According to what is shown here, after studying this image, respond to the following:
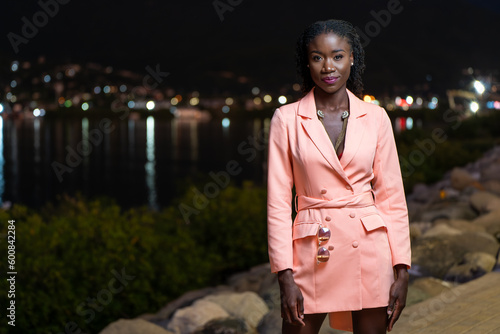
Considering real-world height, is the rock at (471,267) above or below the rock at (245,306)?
above

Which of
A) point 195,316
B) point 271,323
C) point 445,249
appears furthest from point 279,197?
point 445,249

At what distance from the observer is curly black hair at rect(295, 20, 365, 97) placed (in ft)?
8.58

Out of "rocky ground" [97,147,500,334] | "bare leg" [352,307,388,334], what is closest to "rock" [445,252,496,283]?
"rocky ground" [97,147,500,334]

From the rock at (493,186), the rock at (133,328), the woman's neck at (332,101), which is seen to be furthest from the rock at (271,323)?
the rock at (493,186)

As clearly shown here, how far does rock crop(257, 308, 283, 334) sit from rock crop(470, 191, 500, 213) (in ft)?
15.0

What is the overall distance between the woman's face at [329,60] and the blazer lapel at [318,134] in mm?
102

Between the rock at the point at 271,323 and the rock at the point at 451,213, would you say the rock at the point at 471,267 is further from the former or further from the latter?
the rock at the point at 451,213

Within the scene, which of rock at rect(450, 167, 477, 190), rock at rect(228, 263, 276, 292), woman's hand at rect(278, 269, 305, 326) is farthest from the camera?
rock at rect(450, 167, 477, 190)

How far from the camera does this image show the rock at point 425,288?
6.11 metres

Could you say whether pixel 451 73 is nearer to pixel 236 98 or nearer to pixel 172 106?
pixel 236 98

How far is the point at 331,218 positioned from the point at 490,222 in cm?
686

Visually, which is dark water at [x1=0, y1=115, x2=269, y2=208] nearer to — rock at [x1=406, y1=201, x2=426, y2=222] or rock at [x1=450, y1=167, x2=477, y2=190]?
rock at [x1=406, y1=201, x2=426, y2=222]

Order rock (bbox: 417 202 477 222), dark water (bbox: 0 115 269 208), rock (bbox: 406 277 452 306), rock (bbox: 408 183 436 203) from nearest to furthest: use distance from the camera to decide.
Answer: rock (bbox: 406 277 452 306) < rock (bbox: 417 202 477 222) < rock (bbox: 408 183 436 203) < dark water (bbox: 0 115 269 208)

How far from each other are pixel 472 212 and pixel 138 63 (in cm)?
11883
